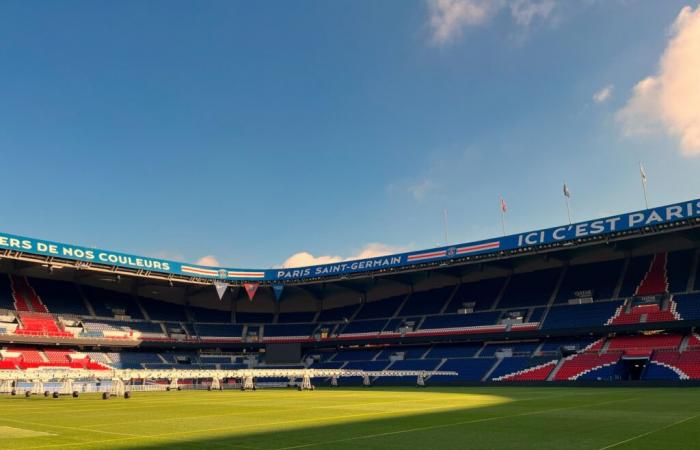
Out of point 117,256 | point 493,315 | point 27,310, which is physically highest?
point 117,256

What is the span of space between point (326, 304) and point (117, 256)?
108 feet

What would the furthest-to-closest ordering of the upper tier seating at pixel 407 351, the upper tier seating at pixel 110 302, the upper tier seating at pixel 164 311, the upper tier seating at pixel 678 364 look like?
the upper tier seating at pixel 164 311, the upper tier seating at pixel 110 302, the upper tier seating at pixel 407 351, the upper tier seating at pixel 678 364

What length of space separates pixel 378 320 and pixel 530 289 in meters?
21.0

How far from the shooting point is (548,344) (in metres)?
58.3

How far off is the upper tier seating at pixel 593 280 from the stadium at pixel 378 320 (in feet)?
0.58

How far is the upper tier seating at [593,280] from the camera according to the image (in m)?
59.1

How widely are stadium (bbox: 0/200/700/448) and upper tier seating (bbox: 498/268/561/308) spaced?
0.72ft

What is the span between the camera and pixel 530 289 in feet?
213

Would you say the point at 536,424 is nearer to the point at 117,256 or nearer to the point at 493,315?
the point at 493,315

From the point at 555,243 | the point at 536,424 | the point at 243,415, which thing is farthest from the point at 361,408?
the point at 555,243

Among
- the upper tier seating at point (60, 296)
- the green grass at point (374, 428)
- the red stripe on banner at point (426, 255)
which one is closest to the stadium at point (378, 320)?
the red stripe on banner at point (426, 255)

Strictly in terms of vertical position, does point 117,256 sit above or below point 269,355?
above

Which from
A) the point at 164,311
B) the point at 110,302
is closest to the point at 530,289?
the point at 164,311

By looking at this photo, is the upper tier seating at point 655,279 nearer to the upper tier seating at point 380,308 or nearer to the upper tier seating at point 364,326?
the upper tier seating at point 380,308
